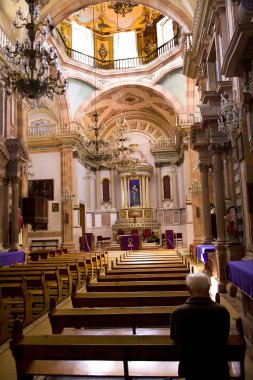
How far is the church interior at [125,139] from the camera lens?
22.1 feet

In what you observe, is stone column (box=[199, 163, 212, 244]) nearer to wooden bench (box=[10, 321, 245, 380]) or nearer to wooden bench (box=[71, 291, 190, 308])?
wooden bench (box=[71, 291, 190, 308])

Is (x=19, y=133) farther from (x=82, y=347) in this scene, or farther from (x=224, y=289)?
(x=82, y=347)

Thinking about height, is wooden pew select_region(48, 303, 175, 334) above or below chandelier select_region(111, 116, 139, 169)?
below

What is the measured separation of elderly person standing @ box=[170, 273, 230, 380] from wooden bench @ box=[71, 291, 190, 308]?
1.85 m

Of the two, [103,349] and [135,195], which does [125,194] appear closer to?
[135,195]

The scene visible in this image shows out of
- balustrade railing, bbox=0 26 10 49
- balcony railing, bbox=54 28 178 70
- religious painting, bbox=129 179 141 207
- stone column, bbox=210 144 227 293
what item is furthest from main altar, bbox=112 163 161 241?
stone column, bbox=210 144 227 293

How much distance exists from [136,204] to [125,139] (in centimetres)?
771

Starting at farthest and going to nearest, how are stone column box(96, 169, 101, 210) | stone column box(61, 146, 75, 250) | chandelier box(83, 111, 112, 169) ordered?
stone column box(96, 169, 101, 210) → chandelier box(83, 111, 112, 169) → stone column box(61, 146, 75, 250)

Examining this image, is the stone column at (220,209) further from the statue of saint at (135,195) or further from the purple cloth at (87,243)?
the statue of saint at (135,195)

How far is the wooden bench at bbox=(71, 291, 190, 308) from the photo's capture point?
383 cm

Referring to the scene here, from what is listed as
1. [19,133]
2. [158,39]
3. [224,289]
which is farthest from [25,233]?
[158,39]

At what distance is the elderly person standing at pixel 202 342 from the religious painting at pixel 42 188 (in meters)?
16.7

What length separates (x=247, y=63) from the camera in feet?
15.0

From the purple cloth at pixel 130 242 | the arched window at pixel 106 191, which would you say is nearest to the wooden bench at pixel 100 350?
the purple cloth at pixel 130 242
